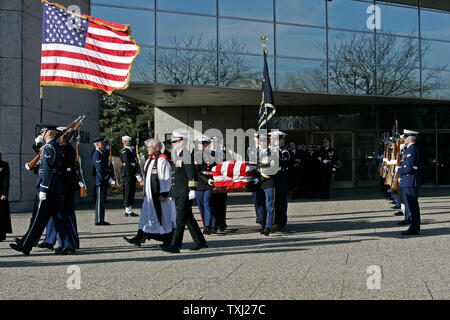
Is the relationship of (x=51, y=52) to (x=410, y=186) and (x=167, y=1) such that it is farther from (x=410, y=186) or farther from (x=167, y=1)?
(x=167, y=1)

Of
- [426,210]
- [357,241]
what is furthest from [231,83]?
[357,241]

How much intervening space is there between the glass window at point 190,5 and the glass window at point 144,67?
1.72 metres

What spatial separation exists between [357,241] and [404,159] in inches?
84.2

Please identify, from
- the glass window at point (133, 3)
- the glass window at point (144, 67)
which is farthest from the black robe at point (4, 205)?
the glass window at point (133, 3)

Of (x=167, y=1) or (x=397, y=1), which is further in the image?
(x=397, y=1)

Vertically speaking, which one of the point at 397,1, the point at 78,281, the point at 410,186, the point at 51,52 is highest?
the point at 397,1

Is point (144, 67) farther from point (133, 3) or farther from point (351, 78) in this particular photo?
point (351, 78)

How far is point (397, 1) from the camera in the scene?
76.8 ft

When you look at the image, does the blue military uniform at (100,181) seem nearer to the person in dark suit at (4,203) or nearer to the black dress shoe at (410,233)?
the person in dark suit at (4,203)

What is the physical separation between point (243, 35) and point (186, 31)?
7.06 ft

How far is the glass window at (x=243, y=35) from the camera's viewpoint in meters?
19.9

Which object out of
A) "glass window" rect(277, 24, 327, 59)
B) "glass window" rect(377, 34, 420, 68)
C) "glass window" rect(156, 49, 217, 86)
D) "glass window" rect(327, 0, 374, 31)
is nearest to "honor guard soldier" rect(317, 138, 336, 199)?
"glass window" rect(277, 24, 327, 59)

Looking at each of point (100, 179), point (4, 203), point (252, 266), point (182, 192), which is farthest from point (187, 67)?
point (252, 266)

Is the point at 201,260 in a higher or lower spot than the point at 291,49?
lower
